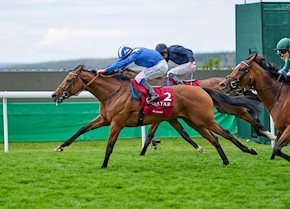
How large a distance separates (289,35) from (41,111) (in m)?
4.87

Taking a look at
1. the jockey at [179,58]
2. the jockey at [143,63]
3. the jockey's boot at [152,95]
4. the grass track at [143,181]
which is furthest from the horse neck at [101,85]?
the jockey at [179,58]

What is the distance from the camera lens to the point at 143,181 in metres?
7.93

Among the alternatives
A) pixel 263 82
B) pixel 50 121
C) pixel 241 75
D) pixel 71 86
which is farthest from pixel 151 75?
pixel 50 121

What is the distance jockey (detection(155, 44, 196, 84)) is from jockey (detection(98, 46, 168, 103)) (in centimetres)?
138

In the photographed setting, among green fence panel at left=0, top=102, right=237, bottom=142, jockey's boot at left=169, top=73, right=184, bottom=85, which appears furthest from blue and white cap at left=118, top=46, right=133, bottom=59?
green fence panel at left=0, top=102, right=237, bottom=142

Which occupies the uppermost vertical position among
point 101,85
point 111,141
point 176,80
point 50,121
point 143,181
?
point 101,85

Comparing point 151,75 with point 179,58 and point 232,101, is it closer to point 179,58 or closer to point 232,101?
A: point 232,101

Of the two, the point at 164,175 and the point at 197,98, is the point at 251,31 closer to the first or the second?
the point at 197,98

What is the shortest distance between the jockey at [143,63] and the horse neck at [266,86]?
4.02 ft

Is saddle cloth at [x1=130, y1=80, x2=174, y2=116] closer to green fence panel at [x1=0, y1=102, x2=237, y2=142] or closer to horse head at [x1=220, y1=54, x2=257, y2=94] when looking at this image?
horse head at [x1=220, y1=54, x2=257, y2=94]

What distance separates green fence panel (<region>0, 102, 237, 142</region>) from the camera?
45.5 feet

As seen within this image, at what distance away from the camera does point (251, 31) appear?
13.9 metres

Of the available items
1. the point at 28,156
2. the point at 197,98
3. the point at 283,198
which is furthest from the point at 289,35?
the point at 283,198

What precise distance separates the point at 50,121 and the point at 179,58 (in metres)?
3.78
